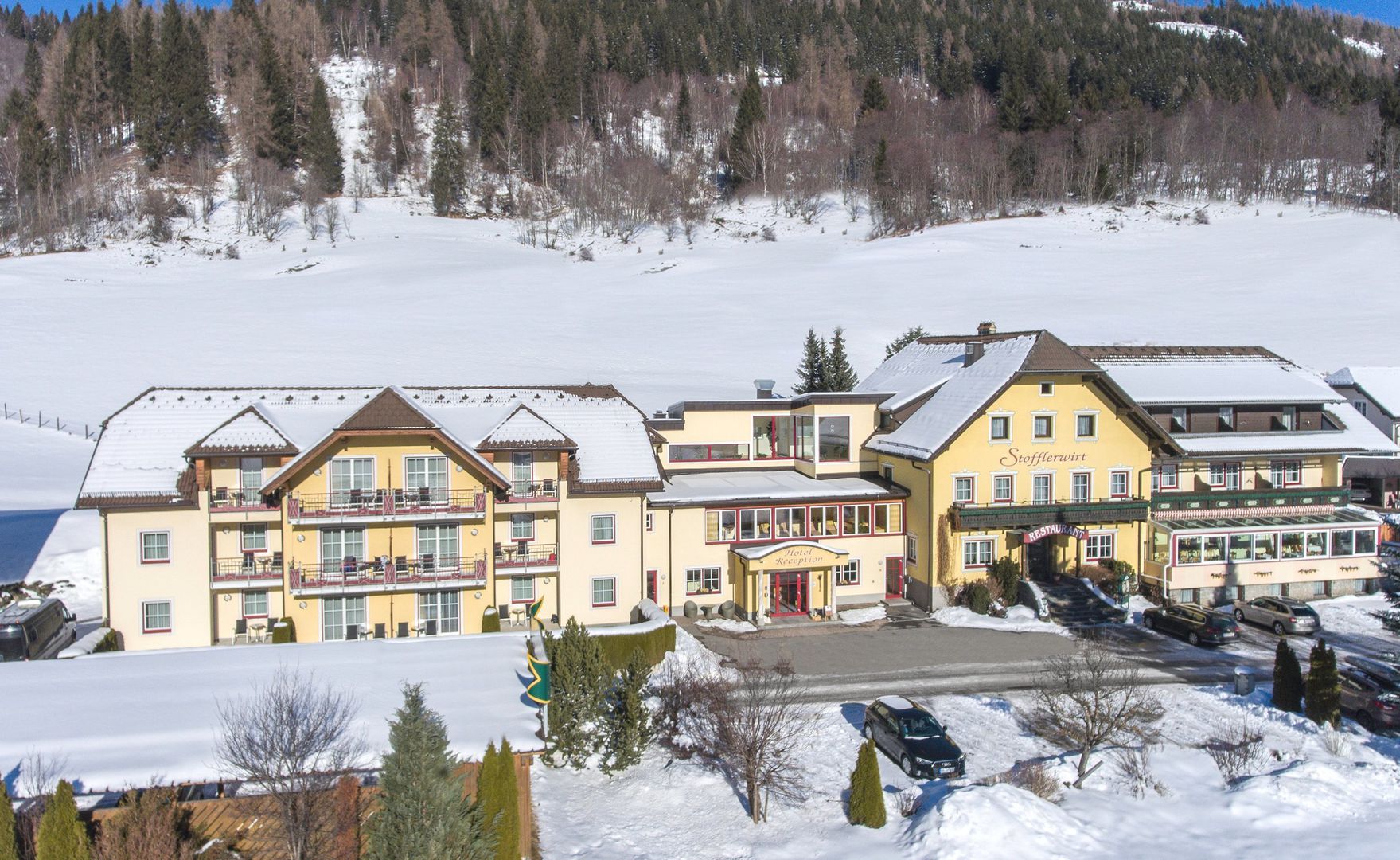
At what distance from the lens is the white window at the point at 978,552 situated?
3841 centimetres

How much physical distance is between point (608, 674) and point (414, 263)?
3459 inches

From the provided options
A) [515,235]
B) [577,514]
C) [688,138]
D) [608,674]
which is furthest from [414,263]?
[608,674]

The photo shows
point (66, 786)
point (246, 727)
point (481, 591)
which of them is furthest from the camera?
point (481, 591)

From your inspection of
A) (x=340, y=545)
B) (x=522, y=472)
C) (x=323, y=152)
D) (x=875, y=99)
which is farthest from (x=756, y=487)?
(x=875, y=99)

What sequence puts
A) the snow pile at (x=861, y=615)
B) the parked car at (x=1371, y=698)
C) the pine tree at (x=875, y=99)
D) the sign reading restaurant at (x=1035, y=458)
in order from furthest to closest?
the pine tree at (x=875, y=99) → the sign reading restaurant at (x=1035, y=458) → the snow pile at (x=861, y=615) → the parked car at (x=1371, y=698)

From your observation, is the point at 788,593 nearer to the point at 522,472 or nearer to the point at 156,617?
the point at 522,472

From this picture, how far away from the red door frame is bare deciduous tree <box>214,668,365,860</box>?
25146 millimetres

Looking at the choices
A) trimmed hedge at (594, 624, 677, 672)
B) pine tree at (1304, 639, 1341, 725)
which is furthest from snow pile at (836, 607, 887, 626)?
pine tree at (1304, 639, 1341, 725)

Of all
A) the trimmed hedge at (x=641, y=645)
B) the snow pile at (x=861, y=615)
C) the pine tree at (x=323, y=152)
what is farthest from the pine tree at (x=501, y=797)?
the pine tree at (x=323, y=152)

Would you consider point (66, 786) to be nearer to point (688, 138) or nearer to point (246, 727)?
point (246, 727)

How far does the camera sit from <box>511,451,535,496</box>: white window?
3494cm

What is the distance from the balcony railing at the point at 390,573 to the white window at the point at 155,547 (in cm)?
404

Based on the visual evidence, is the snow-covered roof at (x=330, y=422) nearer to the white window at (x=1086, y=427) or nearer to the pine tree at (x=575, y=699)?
the pine tree at (x=575, y=699)

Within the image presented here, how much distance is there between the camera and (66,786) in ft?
49.8
